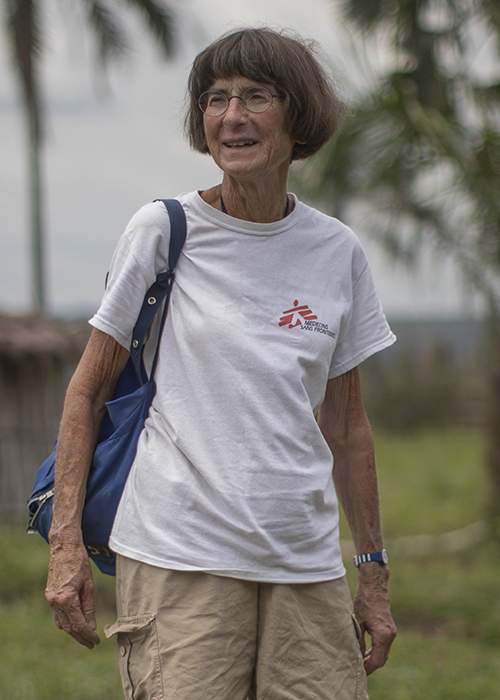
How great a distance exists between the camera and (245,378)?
2.68 metres

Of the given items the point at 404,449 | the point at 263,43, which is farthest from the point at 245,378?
the point at 404,449

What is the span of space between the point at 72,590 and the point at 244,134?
3.18 ft

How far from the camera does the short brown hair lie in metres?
2.74

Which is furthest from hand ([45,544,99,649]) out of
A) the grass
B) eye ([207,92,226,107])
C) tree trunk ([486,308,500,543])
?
tree trunk ([486,308,500,543])

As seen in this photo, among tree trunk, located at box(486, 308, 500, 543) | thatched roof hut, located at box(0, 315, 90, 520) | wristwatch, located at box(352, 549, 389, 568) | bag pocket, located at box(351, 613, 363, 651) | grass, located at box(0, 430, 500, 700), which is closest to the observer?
bag pocket, located at box(351, 613, 363, 651)

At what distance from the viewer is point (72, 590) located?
8.61 feet

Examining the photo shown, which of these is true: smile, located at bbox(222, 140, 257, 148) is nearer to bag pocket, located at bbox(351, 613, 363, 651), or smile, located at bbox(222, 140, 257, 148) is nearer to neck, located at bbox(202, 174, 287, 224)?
neck, located at bbox(202, 174, 287, 224)

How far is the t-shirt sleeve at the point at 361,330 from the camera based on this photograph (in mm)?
2977

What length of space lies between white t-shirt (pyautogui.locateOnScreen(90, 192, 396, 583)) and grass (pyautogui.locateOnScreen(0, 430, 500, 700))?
10.1 ft

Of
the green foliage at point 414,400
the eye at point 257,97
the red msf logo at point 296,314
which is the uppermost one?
the eye at point 257,97

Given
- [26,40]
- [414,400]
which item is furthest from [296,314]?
[414,400]

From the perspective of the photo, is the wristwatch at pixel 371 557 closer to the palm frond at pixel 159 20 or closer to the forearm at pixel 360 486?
the forearm at pixel 360 486

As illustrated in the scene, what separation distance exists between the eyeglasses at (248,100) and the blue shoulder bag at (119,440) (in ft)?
0.68

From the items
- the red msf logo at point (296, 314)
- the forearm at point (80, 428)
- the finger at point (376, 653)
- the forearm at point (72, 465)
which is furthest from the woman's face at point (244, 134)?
the finger at point (376, 653)
